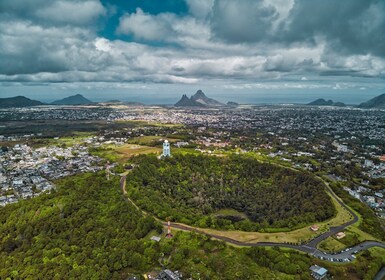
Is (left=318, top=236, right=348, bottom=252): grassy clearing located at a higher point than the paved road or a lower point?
higher

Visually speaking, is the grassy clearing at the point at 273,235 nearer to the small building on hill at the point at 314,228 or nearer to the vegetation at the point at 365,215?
the small building on hill at the point at 314,228

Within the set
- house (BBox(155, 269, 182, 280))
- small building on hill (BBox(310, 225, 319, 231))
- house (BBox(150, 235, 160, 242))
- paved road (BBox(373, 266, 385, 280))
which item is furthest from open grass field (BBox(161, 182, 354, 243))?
house (BBox(155, 269, 182, 280))

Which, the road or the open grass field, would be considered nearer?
the road

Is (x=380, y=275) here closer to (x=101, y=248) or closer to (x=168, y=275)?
(x=168, y=275)

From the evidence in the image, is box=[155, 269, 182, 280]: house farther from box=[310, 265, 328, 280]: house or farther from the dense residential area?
box=[310, 265, 328, 280]: house

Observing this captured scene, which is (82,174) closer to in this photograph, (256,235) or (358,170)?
(256,235)

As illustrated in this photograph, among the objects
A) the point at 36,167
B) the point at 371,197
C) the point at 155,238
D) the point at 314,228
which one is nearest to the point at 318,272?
the point at 314,228

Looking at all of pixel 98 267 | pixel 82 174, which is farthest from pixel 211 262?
pixel 82 174
